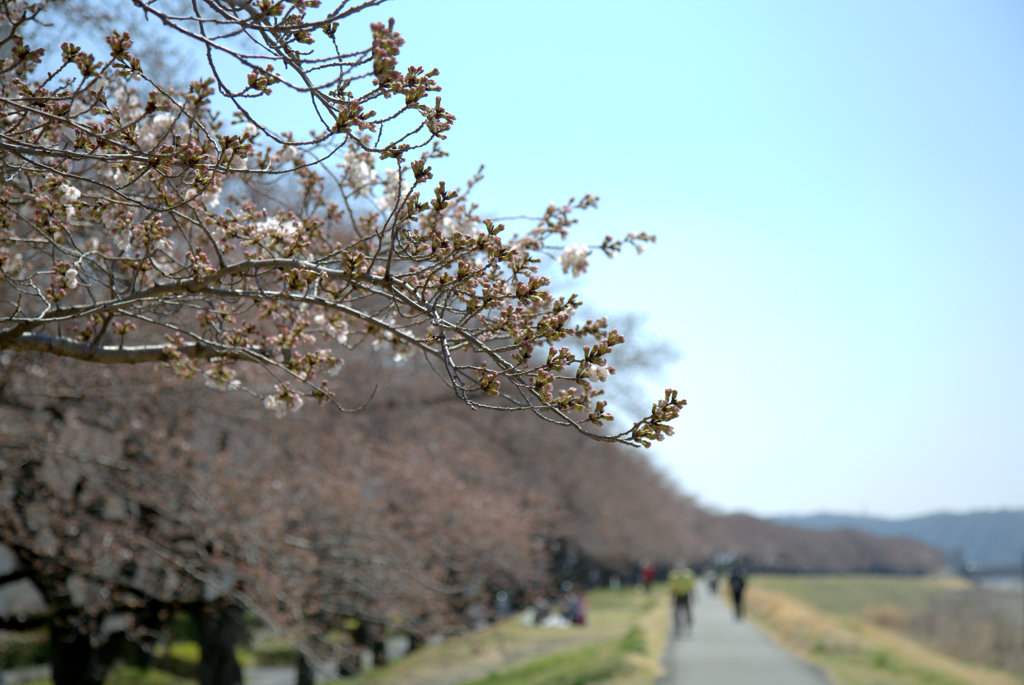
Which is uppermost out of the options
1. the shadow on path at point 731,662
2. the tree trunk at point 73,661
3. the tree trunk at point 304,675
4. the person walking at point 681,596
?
the person walking at point 681,596

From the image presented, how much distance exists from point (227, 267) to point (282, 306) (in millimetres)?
1024

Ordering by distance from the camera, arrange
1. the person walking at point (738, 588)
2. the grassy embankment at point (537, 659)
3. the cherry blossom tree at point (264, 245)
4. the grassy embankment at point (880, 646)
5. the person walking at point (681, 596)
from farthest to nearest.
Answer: the person walking at point (738, 588) → the person walking at point (681, 596) → the grassy embankment at point (880, 646) → the grassy embankment at point (537, 659) → the cherry blossom tree at point (264, 245)

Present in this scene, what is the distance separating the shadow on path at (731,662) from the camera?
13.5 m

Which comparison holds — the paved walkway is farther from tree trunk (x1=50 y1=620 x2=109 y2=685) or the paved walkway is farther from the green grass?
tree trunk (x1=50 y1=620 x2=109 y2=685)

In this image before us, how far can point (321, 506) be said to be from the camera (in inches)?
523

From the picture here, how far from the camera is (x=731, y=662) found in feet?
52.2

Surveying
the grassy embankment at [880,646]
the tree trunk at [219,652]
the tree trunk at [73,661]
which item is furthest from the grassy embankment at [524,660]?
the tree trunk at [73,661]

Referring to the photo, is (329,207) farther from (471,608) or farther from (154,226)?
(471,608)

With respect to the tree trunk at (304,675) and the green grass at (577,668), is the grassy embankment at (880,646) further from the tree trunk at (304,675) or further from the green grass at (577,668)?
the tree trunk at (304,675)

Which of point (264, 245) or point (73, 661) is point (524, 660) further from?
point (264, 245)

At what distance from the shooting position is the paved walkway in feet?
44.2

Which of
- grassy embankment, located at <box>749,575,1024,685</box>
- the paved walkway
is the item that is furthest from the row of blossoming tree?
grassy embankment, located at <box>749,575,1024,685</box>

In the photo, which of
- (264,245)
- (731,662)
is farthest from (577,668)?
(264,245)

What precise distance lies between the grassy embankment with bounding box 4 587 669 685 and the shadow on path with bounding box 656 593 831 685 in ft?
1.28
